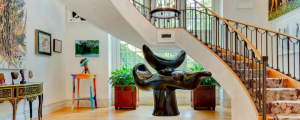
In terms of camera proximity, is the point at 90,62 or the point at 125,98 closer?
the point at 125,98

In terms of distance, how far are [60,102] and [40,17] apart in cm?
221

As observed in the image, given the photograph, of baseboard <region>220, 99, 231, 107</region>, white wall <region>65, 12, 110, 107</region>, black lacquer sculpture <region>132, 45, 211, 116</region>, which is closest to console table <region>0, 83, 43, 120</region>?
white wall <region>65, 12, 110, 107</region>

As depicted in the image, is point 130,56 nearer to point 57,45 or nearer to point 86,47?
point 86,47

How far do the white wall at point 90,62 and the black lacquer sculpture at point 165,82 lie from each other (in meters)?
4.81

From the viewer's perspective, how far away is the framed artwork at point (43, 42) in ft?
16.1

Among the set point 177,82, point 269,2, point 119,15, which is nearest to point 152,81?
point 177,82

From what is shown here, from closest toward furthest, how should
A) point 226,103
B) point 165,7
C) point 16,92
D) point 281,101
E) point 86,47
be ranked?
1. point 281,101
2. point 16,92
3. point 165,7
4. point 226,103
5. point 86,47

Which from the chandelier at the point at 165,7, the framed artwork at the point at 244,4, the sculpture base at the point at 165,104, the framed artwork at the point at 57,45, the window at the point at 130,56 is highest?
the framed artwork at the point at 244,4

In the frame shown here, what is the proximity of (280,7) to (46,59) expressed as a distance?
221 inches

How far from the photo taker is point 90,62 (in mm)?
6172

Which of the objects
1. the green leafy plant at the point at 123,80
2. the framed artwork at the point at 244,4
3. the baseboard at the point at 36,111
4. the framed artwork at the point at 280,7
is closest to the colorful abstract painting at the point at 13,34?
the baseboard at the point at 36,111

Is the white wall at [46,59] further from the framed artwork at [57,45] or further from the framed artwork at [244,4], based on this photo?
the framed artwork at [244,4]

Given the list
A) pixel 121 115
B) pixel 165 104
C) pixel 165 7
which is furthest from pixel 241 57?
pixel 165 104

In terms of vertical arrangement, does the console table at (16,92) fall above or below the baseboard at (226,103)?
above
